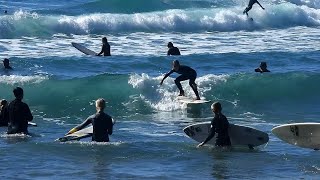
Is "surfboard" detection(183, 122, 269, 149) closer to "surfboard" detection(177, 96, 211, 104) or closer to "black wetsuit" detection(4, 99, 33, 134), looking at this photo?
"black wetsuit" detection(4, 99, 33, 134)

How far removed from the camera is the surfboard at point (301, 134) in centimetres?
1546

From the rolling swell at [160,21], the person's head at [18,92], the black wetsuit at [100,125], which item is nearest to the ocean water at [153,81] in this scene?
the rolling swell at [160,21]

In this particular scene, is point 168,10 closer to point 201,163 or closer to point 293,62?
point 293,62

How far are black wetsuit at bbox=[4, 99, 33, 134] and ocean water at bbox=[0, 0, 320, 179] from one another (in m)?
0.21

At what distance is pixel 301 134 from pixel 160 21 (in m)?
29.3

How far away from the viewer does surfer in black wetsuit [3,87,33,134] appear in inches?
648

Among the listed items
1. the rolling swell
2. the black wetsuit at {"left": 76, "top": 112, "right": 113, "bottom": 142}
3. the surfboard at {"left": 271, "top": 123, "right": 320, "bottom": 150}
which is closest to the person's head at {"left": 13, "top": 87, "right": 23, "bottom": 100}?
the black wetsuit at {"left": 76, "top": 112, "right": 113, "bottom": 142}

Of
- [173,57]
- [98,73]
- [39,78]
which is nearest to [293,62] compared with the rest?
[173,57]

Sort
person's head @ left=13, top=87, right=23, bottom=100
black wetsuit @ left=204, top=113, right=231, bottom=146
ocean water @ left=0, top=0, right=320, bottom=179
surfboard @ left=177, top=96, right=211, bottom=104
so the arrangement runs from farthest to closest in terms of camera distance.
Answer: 1. surfboard @ left=177, top=96, right=211, bottom=104
2. person's head @ left=13, top=87, right=23, bottom=100
3. black wetsuit @ left=204, top=113, right=231, bottom=146
4. ocean water @ left=0, top=0, right=320, bottom=179

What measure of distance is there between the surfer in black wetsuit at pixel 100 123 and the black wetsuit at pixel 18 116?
1.26 meters

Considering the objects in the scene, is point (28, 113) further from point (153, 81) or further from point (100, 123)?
point (153, 81)

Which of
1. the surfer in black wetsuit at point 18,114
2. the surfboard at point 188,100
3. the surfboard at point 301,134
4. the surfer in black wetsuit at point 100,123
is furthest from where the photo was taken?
the surfboard at point 188,100

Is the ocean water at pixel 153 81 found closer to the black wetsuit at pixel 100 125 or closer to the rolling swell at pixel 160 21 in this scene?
the rolling swell at pixel 160 21

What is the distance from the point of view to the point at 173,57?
102 ft
